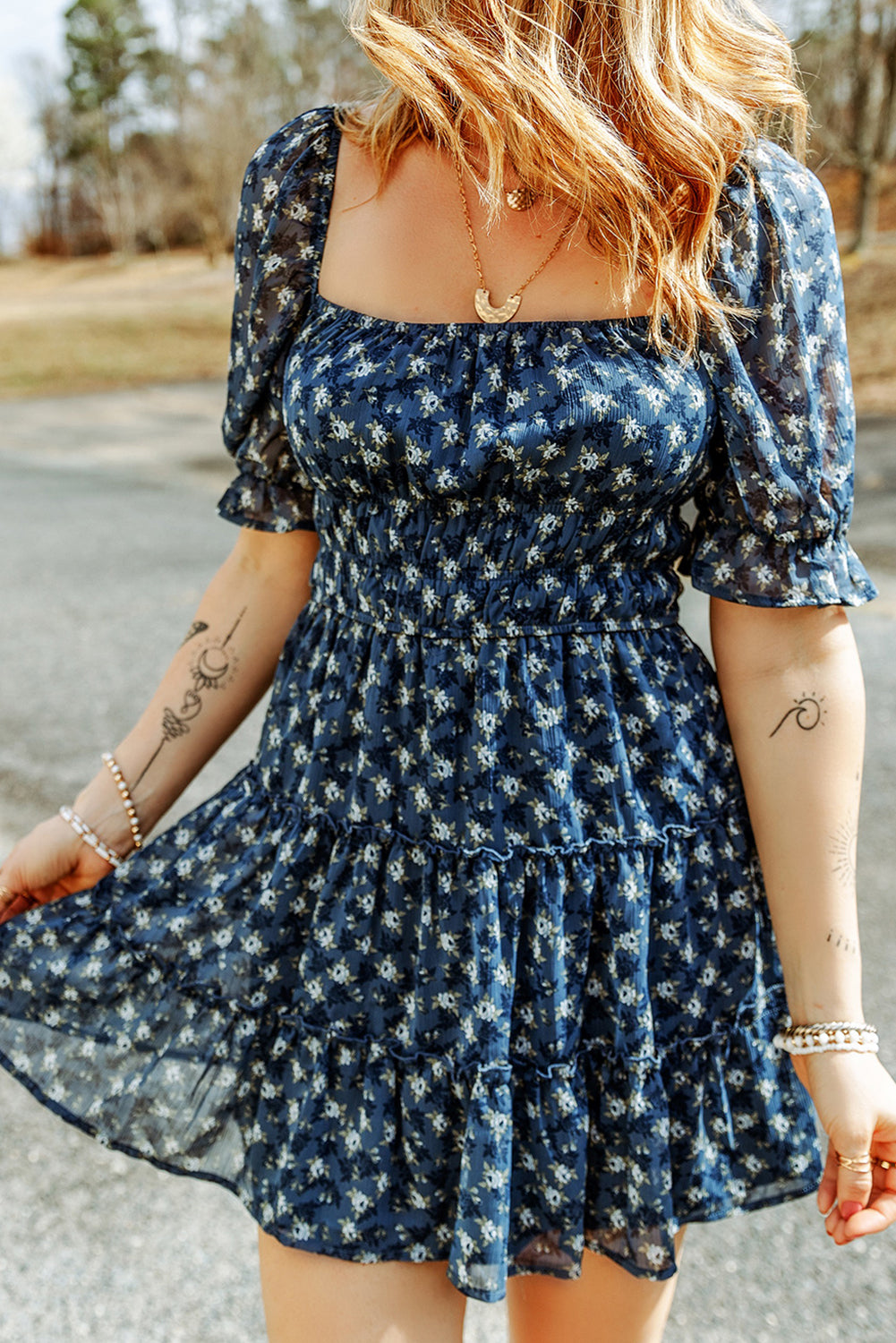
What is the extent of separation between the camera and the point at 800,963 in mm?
1244

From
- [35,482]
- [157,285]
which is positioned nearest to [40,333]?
[157,285]

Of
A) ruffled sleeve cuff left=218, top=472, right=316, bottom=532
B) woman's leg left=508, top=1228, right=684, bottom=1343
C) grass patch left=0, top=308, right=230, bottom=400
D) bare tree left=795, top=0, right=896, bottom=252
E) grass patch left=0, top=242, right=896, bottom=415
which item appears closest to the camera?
woman's leg left=508, top=1228, right=684, bottom=1343

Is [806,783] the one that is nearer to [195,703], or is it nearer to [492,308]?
[492,308]

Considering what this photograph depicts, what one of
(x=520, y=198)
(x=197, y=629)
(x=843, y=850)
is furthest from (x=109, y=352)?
(x=843, y=850)

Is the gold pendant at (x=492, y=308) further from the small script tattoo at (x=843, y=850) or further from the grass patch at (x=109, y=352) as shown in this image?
the grass patch at (x=109, y=352)

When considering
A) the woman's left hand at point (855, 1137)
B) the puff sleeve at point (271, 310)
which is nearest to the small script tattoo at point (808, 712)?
the woman's left hand at point (855, 1137)

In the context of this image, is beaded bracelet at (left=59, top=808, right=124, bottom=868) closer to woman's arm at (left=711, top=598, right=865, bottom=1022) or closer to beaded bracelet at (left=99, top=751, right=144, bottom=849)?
beaded bracelet at (left=99, top=751, right=144, bottom=849)

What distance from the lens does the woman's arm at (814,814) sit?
4.00 ft

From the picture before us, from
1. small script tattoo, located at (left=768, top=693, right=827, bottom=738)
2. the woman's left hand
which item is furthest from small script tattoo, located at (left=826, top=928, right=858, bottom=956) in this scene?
small script tattoo, located at (left=768, top=693, right=827, bottom=738)

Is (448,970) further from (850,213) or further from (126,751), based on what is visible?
(850,213)

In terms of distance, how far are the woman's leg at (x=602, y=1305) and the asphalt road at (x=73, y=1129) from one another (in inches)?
28.5

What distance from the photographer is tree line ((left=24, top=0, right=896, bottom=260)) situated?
45.3ft

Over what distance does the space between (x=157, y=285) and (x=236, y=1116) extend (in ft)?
70.2

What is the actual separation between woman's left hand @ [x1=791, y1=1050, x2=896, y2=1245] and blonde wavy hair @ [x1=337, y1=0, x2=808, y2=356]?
756 mm
